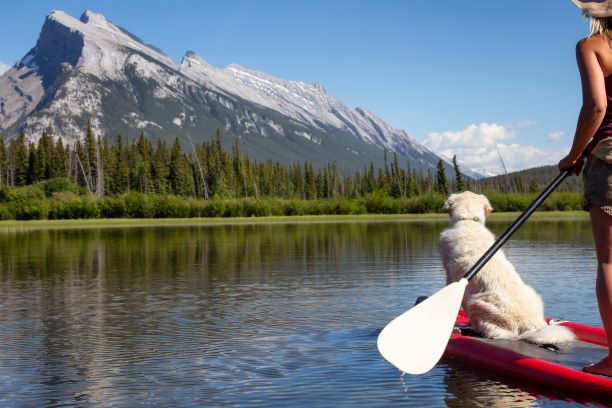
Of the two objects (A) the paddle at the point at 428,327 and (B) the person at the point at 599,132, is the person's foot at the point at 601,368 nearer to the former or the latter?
(B) the person at the point at 599,132

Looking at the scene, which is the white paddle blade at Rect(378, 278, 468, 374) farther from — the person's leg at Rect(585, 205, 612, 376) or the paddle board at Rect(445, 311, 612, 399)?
the person's leg at Rect(585, 205, 612, 376)

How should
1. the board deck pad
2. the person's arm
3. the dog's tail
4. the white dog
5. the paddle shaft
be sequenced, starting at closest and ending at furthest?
the person's arm
the paddle shaft
the board deck pad
the dog's tail
the white dog

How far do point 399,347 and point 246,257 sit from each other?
20382mm

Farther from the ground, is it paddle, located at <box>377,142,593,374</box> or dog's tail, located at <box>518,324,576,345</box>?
paddle, located at <box>377,142,593,374</box>

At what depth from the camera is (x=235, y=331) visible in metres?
12.4

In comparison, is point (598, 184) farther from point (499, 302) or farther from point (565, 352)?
point (499, 302)

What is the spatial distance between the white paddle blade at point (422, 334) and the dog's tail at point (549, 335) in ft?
5.33

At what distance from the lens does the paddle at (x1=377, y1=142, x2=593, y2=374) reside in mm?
7809

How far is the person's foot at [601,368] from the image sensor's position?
7746 mm

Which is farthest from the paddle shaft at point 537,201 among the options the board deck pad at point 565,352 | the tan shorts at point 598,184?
the board deck pad at point 565,352

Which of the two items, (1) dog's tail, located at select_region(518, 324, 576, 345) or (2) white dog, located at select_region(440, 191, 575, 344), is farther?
(2) white dog, located at select_region(440, 191, 575, 344)

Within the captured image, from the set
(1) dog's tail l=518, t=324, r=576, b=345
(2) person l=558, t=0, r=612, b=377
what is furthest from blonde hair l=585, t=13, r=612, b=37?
(1) dog's tail l=518, t=324, r=576, b=345

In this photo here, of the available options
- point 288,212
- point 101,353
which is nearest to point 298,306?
point 101,353

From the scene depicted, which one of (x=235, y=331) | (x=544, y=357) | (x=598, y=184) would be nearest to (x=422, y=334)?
(x=544, y=357)
